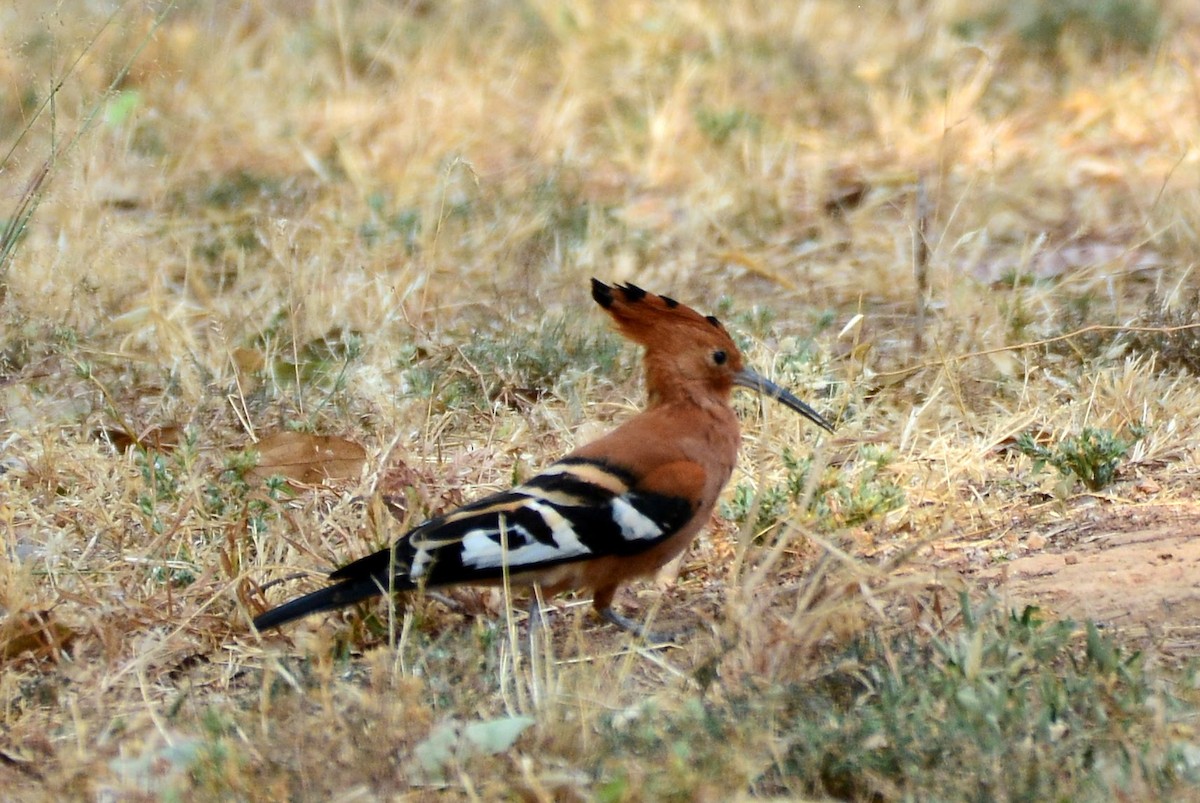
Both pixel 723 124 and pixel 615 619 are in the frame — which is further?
pixel 723 124

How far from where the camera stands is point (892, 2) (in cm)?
771

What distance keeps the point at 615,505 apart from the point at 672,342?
513 mm

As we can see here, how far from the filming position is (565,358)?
4.58 m

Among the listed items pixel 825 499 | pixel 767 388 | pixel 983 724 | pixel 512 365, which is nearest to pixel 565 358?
pixel 512 365

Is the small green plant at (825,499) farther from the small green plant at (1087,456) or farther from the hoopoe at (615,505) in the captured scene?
the small green plant at (1087,456)

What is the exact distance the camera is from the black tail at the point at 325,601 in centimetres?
281

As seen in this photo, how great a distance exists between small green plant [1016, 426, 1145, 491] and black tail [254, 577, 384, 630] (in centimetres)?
163

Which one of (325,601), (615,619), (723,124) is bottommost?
(615,619)

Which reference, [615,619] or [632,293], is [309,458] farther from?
[615,619]

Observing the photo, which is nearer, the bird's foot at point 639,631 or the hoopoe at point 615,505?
the hoopoe at point 615,505

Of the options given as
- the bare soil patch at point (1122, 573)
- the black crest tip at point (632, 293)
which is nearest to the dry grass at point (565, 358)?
the bare soil patch at point (1122, 573)

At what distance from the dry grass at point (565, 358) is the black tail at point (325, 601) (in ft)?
0.28

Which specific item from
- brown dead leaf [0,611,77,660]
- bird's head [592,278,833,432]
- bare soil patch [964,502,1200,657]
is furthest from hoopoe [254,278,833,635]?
bare soil patch [964,502,1200,657]

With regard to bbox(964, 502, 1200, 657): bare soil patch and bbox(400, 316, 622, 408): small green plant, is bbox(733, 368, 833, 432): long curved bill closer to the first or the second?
bbox(964, 502, 1200, 657): bare soil patch
